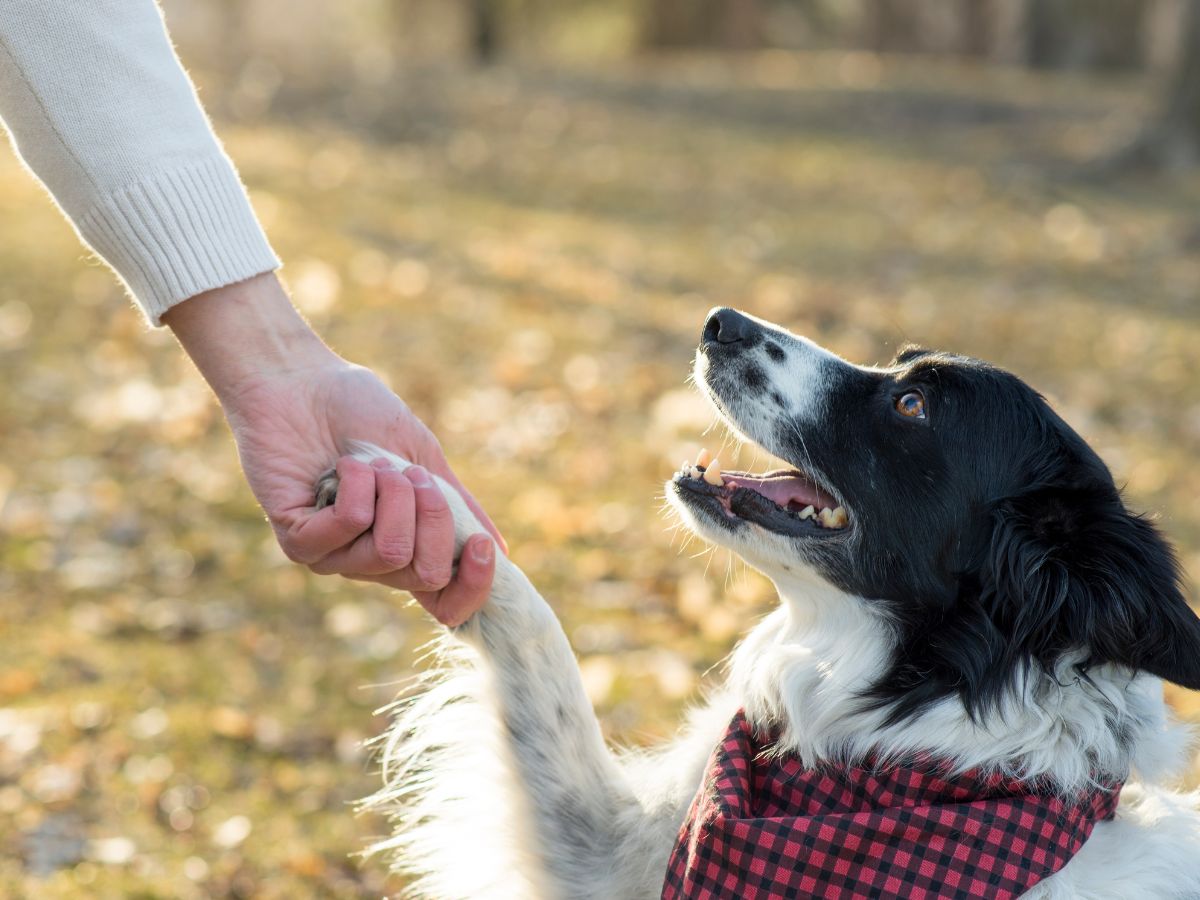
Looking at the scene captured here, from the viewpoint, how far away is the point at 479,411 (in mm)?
6988

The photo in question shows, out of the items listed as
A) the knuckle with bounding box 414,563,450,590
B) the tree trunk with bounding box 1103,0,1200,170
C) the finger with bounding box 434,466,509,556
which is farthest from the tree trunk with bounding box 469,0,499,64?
the knuckle with bounding box 414,563,450,590

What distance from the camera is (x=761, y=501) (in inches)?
113

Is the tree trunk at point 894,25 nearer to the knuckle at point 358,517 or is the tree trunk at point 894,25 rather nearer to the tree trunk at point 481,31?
the tree trunk at point 481,31

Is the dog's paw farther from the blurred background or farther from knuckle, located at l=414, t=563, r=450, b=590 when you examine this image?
the blurred background

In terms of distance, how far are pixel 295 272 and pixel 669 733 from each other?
250 inches

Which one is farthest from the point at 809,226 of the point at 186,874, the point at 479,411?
the point at 186,874

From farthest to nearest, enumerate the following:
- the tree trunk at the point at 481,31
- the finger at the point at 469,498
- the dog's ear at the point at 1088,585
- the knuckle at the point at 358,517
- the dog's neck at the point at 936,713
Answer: the tree trunk at the point at 481,31 < the finger at the point at 469,498 < the dog's neck at the point at 936,713 < the knuckle at the point at 358,517 < the dog's ear at the point at 1088,585

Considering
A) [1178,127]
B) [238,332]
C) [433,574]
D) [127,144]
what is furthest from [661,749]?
[1178,127]

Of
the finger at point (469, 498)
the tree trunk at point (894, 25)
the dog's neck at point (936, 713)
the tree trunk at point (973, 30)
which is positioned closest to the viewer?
the dog's neck at point (936, 713)

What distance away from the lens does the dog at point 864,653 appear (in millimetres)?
2500

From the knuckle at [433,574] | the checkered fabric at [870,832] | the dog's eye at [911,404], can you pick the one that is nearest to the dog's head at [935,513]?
the dog's eye at [911,404]

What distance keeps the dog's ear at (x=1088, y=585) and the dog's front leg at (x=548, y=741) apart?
93cm

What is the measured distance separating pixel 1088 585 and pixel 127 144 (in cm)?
196

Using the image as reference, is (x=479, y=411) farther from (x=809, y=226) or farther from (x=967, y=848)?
(x=809, y=226)
